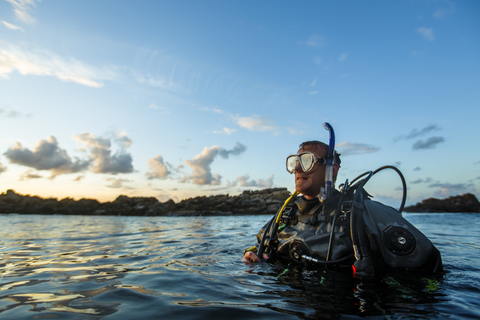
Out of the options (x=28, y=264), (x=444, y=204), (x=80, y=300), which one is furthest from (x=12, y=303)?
(x=444, y=204)

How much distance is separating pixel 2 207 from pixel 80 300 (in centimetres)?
6906

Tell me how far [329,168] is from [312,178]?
0.30 meters

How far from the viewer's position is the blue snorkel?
3.37 m

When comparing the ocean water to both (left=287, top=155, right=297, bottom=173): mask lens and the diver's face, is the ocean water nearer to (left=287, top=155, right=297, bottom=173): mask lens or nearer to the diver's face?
the diver's face

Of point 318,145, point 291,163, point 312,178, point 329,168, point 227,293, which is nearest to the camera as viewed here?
point 227,293

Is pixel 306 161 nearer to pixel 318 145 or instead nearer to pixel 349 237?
pixel 318 145

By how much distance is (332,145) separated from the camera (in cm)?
362

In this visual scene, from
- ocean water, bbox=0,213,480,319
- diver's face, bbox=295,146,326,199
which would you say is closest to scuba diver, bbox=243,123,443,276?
diver's face, bbox=295,146,326,199

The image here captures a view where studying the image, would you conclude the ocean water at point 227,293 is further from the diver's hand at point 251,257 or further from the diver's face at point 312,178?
the diver's face at point 312,178

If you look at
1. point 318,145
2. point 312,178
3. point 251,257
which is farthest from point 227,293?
point 318,145

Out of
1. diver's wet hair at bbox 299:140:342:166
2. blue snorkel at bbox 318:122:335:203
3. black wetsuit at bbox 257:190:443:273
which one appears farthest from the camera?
diver's wet hair at bbox 299:140:342:166

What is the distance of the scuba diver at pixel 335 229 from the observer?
277 centimetres

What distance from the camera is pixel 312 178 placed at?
3713 millimetres

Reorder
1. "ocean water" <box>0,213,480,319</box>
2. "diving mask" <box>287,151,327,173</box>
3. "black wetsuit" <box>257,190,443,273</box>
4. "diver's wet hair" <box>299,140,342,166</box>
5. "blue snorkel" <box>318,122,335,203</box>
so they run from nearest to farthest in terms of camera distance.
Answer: "ocean water" <box>0,213,480,319</box> → "black wetsuit" <box>257,190,443,273</box> → "blue snorkel" <box>318,122,335,203</box> → "diving mask" <box>287,151,327,173</box> → "diver's wet hair" <box>299,140,342,166</box>
